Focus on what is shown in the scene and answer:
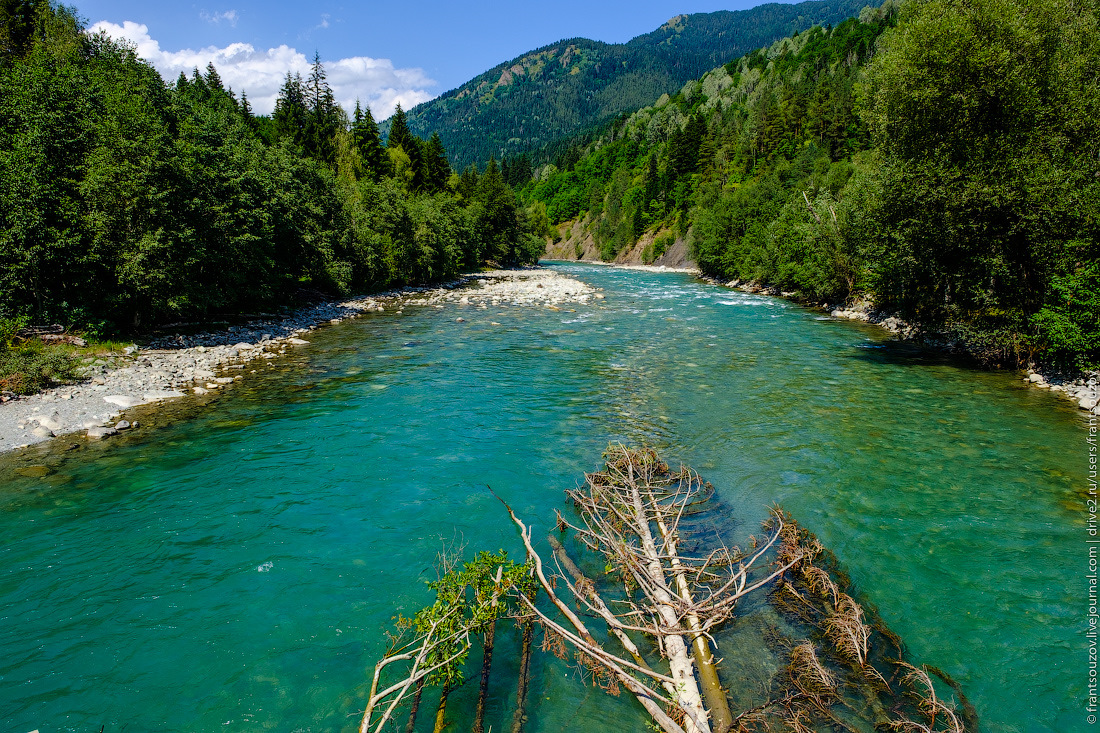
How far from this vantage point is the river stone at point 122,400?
14543 mm

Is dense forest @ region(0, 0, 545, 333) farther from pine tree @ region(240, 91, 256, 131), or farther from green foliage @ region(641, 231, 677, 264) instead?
green foliage @ region(641, 231, 677, 264)

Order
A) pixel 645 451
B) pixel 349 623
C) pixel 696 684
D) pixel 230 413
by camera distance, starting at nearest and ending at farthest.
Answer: pixel 696 684, pixel 349 623, pixel 645 451, pixel 230 413

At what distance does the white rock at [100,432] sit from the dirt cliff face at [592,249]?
7715 cm

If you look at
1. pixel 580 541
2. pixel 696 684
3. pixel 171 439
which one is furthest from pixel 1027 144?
pixel 171 439

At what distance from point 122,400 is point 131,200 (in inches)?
337

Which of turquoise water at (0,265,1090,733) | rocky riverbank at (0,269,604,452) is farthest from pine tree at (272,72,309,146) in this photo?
turquoise water at (0,265,1090,733)

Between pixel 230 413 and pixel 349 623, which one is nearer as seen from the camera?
pixel 349 623

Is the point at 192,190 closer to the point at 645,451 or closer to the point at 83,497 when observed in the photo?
the point at 83,497

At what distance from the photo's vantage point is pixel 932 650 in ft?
20.3

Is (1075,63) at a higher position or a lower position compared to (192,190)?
higher

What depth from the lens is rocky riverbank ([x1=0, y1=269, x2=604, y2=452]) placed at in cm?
1278

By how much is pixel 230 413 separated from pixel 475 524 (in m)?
9.56

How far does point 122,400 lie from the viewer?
580 inches

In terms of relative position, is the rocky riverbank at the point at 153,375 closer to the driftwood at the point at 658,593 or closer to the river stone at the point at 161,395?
the river stone at the point at 161,395
